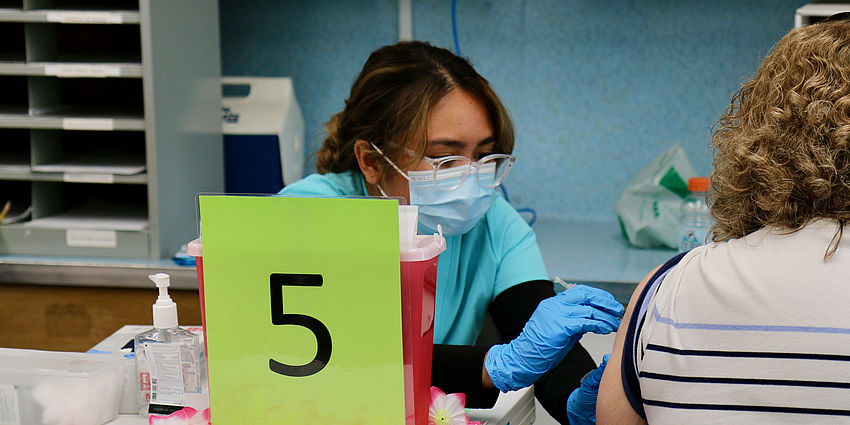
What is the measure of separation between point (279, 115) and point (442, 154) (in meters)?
1.05

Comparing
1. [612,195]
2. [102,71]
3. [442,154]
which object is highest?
[102,71]

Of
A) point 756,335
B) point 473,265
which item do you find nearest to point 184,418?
point 756,335

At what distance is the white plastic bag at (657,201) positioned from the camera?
2.09 m

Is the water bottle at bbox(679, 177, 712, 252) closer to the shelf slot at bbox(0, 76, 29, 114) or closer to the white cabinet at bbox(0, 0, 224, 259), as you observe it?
the white cabinet at bbox(0, 0, 224, 259)

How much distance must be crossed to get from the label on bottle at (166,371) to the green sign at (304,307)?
0.45 ft

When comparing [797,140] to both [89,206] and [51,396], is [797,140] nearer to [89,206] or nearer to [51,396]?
[51,396]

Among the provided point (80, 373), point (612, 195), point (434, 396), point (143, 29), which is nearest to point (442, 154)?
point (434, 396)

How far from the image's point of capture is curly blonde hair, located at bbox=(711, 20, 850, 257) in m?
0.75

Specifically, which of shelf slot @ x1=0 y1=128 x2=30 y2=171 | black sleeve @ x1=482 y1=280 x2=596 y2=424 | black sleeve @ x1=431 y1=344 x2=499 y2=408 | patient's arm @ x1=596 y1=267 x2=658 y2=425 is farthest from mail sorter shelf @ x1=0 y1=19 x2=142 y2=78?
patient's arm @ x1=596 y1=267 x2=658 y2=425

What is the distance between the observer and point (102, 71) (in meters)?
1.91

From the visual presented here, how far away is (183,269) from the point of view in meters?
1.92

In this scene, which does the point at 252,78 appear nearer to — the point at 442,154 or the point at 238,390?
the point at 442,154

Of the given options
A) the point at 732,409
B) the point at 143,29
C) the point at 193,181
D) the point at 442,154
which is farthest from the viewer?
the point at 193,181

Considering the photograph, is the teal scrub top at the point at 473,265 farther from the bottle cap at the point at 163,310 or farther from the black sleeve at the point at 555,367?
the bottle cap at the point at 163,310
